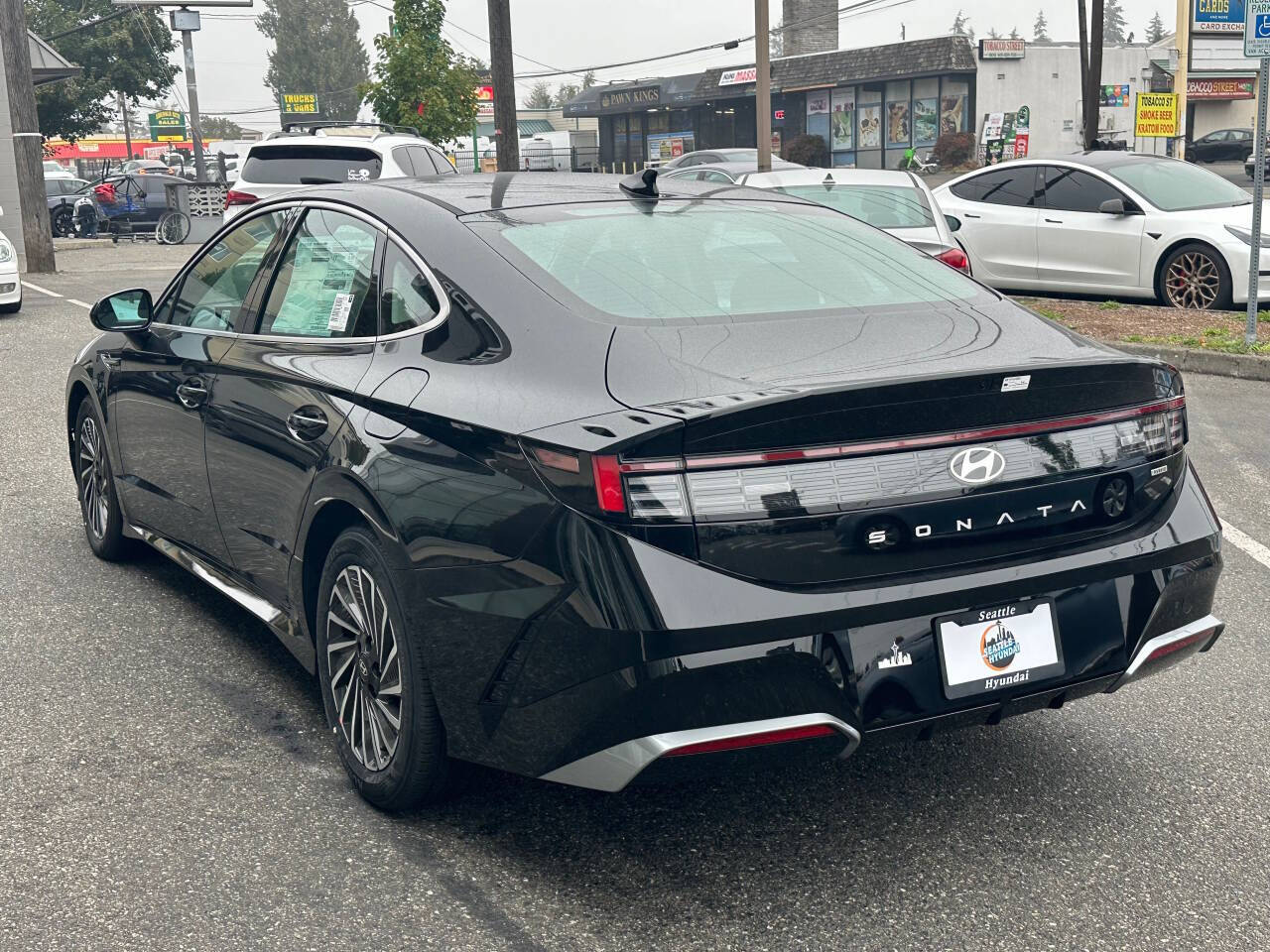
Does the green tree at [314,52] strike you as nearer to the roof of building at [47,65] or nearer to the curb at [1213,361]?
the roof of building at [47,65]

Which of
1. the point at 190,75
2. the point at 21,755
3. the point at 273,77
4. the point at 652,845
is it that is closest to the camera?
the point at 652,845

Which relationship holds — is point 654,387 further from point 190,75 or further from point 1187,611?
point 190,75

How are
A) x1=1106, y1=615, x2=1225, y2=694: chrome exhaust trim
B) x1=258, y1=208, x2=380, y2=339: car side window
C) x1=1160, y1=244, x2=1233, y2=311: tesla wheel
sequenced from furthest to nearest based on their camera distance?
x1=1160, y1=244, x2=1233, y2=311: tesla wheel
x1=258, y1=208, x2=380, y2=339: car side window
x1=1106, y1=615, x2=1225, y2=694: chrome exhaust trim

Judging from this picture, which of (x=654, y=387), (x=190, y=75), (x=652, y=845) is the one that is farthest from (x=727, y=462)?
(x=190, y=75)

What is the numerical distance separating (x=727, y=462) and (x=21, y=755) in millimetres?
2316

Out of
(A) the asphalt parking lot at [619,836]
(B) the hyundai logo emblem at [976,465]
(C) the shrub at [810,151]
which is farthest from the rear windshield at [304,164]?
(C) the shrub at [810,151]

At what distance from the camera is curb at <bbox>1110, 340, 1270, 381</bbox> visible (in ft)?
34.3

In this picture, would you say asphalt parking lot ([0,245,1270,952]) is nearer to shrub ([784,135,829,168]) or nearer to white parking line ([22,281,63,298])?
white parking line ([22,281,63,298])

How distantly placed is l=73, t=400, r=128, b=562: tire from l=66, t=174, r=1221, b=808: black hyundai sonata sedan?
1.81 metres

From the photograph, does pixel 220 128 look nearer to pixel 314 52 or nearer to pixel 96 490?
pixel 314 52

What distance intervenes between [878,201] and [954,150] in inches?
1781

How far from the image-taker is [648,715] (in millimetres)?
2875

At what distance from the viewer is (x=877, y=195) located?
10.9 metres

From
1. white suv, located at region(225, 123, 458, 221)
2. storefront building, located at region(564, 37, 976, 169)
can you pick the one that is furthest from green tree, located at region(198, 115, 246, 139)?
white suv, located at region(225, 123, 458, 221)
